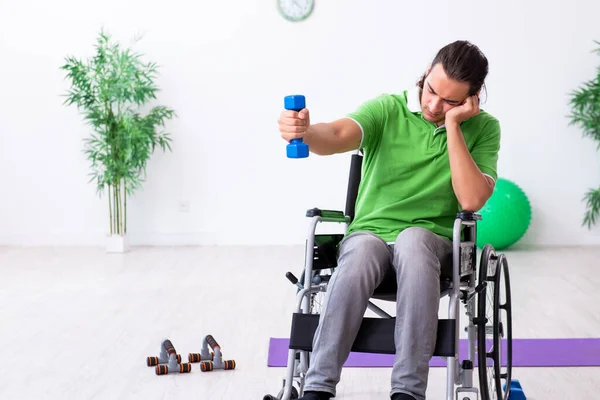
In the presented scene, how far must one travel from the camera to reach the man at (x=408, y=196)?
1868 millimetres

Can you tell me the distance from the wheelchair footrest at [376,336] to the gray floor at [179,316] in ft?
1.77

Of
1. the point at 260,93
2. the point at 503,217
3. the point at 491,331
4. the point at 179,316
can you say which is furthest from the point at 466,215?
the point at 260,93

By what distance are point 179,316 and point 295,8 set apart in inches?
103

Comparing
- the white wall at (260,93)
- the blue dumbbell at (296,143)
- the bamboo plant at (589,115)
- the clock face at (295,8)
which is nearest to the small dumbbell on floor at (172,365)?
the blue dumbbell at (296,143)

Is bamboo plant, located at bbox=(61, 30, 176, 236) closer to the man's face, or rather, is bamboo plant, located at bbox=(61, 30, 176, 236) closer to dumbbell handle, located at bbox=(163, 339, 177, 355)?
dumbbell handle, located at bbox=(163, 339, 177, 355)

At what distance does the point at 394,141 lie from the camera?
2.23 meters

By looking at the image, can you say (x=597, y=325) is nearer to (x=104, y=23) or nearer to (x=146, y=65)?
(x=146, y=65)

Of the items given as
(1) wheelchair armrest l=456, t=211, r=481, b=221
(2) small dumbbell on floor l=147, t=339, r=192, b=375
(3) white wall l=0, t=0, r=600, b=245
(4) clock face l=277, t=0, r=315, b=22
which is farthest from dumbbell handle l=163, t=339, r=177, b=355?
(4) clock face l=277, t=0, r=315, b=22

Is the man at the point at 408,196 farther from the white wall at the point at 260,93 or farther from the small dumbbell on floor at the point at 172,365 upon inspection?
the white wall at the point at 260,93

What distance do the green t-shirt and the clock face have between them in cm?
322

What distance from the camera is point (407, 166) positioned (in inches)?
86.7

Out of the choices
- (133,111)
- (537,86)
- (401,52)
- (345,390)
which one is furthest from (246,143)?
(345,390)

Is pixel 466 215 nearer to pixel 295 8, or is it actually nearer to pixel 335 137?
pixel 335 137

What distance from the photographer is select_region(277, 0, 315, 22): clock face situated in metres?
5.36
